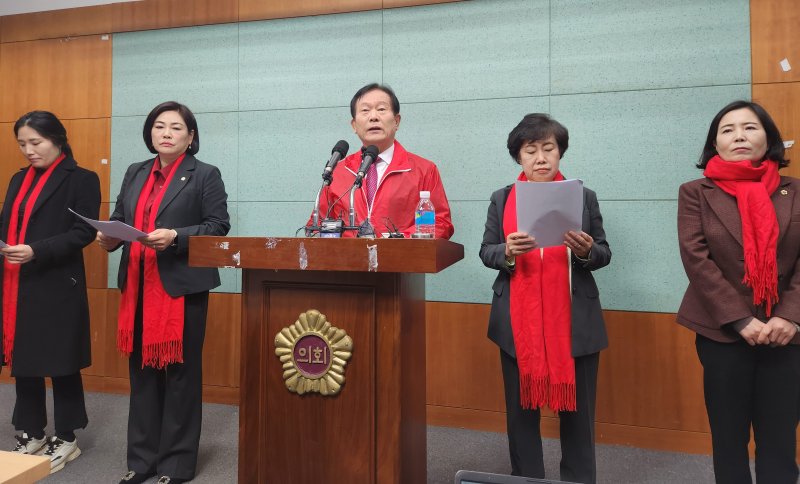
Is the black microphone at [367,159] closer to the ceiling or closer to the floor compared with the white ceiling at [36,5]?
Result: closer to the floor

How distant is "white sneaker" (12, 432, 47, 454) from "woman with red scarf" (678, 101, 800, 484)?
284cm

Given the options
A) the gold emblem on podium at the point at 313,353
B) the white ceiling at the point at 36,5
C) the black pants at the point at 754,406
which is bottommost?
the black pants at the point at 754,406

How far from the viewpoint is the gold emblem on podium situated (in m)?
1.42

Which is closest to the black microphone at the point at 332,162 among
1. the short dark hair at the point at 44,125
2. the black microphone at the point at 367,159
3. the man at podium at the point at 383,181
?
the black microphone at the point at 367,159

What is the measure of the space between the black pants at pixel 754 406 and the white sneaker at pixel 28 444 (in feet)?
9.35

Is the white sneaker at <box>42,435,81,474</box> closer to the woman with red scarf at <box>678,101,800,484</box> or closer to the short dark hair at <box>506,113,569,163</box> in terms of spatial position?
the short dark hair at <box>506,113,569,163</box>

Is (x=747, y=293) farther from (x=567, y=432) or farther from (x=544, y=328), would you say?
(x=567, y=432)

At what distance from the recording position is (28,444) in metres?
2.44

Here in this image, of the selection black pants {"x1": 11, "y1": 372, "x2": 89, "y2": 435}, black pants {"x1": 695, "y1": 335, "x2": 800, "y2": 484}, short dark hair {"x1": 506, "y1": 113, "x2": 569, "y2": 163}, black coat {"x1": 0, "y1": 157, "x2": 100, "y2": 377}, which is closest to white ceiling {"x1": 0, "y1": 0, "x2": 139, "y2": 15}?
black coat {"x1": 0, "y1": 157, "x2": 100, "y2": 377}

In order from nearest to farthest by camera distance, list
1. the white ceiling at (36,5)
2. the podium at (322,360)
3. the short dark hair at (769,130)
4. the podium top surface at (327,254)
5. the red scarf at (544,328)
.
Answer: the podium top surface at (327,254), the podium at (322,360), the short dark hair at (769,130), the red scarf at (544,328), the white ceiling at (36,5)

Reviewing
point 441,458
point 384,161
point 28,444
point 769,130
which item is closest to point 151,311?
point 28,444

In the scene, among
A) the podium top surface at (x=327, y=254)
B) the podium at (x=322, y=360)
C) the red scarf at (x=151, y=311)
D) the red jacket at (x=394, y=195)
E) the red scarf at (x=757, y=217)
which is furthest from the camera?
the red scarf at (x=151, y=311)

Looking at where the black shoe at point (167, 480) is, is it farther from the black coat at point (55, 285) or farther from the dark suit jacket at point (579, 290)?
the dark suit jacket at point (579, 290)

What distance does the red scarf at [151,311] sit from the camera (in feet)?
6.91
